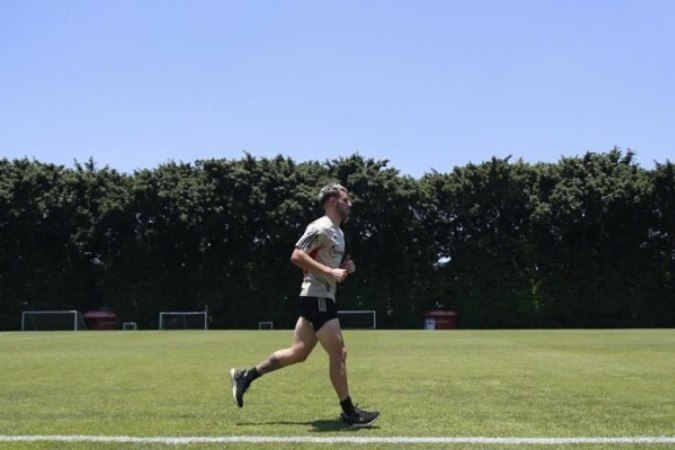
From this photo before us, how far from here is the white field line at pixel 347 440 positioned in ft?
18.2

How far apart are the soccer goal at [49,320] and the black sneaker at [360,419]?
128 ft

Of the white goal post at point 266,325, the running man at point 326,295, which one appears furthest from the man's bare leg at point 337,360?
the white goal post at point 266,325

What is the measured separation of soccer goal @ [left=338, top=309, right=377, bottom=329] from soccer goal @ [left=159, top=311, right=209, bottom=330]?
7.95 meters

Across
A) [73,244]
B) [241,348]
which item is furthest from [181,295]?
[241,348]

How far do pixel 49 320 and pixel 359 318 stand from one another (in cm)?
1777

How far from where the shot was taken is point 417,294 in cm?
4147

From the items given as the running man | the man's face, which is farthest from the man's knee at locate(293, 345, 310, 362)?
the man's face

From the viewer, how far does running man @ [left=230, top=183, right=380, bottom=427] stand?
6.58 meters

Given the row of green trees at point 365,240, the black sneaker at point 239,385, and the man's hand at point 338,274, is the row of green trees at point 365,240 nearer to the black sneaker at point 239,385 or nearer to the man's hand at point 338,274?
the black sneaker at point 239,385

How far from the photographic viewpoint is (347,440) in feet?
18.7

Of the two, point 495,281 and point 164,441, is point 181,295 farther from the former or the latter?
point 164,441

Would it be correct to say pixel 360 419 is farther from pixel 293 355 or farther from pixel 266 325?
pixel 266 325

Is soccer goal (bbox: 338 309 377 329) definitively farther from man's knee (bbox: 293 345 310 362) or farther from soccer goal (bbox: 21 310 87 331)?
man's knee (bbox: 293 345 310 362)

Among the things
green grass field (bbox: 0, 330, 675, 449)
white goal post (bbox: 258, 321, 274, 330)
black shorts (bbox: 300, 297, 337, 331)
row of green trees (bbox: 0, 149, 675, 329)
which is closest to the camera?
green grass field (bbox: 0, 330, 675, 449)
